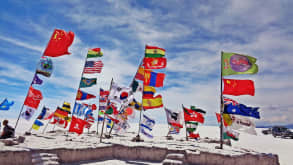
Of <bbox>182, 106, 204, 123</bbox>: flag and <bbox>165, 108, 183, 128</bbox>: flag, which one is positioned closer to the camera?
<bbox>165, 108, 183, 128</bbox>: flag

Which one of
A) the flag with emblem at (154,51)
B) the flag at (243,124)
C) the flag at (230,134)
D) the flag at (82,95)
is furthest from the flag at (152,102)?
the flag at (243,124)

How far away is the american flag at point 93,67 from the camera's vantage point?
48.4 ft

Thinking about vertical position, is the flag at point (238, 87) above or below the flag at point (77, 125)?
above

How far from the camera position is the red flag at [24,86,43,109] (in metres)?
11.8

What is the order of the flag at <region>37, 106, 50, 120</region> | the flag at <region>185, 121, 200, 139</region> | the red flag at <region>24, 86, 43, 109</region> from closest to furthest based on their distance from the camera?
the red flag at <region>24, 86, 43, 109</region> < the flag at <region>185, 121, 200, 139</region> < the flag at <region>37, 106, 50, 120</region>

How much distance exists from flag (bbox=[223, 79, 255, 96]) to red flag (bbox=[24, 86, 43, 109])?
10.8 meters

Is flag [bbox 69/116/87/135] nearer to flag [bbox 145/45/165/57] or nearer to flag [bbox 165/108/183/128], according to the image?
flag [bbox 145/45/165/57]

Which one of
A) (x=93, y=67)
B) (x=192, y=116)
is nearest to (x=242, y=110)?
(x=192, y=116)

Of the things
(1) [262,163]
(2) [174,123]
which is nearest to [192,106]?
(2) [174,123]

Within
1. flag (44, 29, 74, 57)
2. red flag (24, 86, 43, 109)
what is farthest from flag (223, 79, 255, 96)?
red flag (24, 86, 43, 109)

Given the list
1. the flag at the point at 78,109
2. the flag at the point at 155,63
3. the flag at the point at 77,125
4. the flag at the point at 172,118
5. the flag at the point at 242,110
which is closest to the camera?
the flag at the point at 242,110

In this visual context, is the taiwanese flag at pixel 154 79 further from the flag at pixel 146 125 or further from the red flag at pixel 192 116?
the red flag at pixel 192 116

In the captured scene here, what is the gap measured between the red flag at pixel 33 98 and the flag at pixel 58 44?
230 cm

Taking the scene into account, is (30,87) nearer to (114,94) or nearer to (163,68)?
(114,94)
